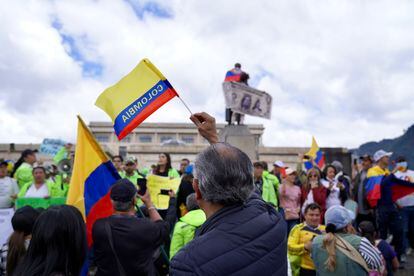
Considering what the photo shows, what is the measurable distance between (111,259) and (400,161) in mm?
6879

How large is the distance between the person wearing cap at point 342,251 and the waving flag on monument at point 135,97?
194cm

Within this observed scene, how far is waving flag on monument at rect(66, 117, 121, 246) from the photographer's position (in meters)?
4.09

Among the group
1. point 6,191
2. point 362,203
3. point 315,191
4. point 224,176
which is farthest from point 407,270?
point 6,191

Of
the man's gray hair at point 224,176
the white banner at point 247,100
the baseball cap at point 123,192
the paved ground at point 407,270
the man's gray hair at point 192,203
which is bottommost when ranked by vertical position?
the paved ground at point 407,270

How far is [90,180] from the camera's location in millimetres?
4207

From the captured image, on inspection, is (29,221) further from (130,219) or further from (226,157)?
(226,157)

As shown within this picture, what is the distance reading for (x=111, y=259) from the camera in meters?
3.29

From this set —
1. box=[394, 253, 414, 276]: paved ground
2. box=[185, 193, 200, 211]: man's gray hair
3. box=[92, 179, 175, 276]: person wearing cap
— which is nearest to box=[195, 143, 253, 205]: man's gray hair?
box=[92, 179, 175, 276]: person wearing cap

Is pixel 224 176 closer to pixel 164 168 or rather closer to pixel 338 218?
pixel 338 218

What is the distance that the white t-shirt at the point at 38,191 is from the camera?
23.1 ft

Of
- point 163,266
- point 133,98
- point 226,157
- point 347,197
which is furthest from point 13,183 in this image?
point 226,157

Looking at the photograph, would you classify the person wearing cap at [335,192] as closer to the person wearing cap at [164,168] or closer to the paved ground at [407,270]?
the paved ground at [407,270]

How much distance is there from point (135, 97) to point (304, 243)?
2.44 m

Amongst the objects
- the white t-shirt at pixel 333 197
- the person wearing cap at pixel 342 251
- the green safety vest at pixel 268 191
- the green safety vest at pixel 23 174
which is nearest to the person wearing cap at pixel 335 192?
the white t-shirt at pixel 333 197
